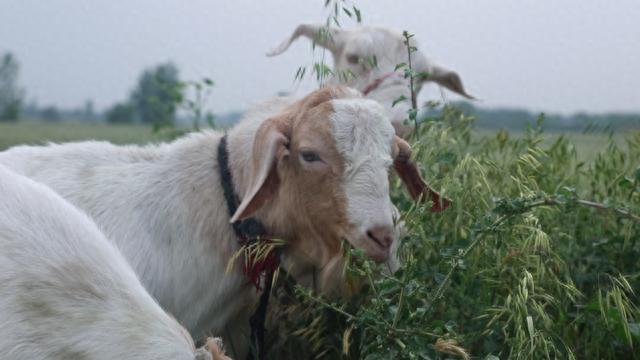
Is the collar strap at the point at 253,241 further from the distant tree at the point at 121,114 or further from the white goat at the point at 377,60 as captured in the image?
the distant tree at the point at 121,114

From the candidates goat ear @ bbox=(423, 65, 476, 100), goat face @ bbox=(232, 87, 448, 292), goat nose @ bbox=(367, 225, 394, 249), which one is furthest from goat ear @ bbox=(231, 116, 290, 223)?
goat ear @ bbox=(423, 65, 476, 100)

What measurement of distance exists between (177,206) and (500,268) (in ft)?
4.49

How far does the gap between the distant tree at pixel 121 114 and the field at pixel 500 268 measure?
7400mm

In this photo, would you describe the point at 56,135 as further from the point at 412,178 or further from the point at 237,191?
the point at 412,178

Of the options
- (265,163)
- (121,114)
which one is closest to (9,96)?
(121,114)

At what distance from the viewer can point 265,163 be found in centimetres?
403

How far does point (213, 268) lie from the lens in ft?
14.0

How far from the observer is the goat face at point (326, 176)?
12.4ft

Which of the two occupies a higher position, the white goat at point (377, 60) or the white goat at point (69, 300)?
the white goat at point (377, 60)

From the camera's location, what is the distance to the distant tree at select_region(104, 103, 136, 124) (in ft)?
40.9

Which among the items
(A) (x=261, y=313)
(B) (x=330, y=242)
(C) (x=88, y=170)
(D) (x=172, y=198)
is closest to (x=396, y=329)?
(B) (x=330, y=242)

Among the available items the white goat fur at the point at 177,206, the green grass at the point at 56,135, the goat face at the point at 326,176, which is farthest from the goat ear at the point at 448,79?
the goat face at the point at 326,176

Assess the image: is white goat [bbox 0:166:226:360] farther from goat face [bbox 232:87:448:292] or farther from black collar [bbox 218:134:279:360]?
black collar [bbox 218:134:279:360]

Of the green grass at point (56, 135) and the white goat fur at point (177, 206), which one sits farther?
the green grass at point (56, 135)
